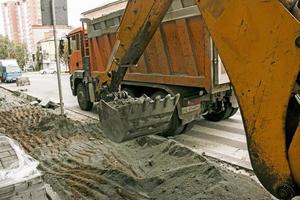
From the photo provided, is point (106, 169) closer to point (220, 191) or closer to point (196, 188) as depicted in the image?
point (196, 188)

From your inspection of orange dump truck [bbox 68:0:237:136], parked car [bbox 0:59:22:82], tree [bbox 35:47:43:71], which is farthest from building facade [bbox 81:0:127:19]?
orange dump truck [bbox 68:0:237:136]

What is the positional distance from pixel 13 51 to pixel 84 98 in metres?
47.9

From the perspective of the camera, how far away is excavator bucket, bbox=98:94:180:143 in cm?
440

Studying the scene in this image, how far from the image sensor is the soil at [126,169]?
163 inches

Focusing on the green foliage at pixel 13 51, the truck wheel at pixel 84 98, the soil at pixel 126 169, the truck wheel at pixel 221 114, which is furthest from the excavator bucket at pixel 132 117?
the green foliage at pixel 13 51

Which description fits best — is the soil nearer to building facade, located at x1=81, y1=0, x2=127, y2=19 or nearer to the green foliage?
building facade, located at x1=81, y1=0, x2=127, y2=19

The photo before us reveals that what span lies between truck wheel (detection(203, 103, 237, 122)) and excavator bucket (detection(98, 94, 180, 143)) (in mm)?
3041

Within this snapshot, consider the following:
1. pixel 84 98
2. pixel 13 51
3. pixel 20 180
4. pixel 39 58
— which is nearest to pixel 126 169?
pixel 20 180

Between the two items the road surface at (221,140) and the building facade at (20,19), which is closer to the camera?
the road surface at (221,140)

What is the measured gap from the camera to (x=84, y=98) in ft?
33.7

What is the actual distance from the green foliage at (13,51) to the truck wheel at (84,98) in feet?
148

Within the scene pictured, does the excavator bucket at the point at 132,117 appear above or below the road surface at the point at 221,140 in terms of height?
above

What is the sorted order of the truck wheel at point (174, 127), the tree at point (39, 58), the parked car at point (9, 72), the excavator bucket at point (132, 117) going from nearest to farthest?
the excavator bucket at point (132, 117) → the truck wheel at point (174, 127) → the parked car at point (9, 72) → the tree at point (39, 58)

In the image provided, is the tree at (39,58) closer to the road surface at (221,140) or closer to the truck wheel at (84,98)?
the truck wheel at (84,98)
